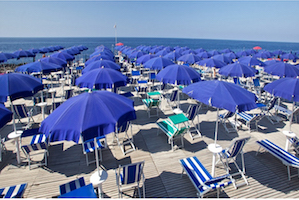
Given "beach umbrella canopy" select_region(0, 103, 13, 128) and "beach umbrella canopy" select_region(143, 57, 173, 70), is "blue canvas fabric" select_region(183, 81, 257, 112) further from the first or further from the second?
"beach umbrella canopy" select_region(143, 57, 173, 70)

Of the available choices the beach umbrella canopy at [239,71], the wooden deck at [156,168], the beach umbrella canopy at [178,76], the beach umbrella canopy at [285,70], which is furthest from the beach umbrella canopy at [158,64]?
the beach umbrella canopy at [285,70]

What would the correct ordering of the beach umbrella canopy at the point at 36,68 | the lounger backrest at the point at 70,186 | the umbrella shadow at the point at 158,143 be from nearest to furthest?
the lounger backrest at the point at 70,186, the umbrella shadow at the point at 158,143, the beach umbrella canopy at the point at 36,68

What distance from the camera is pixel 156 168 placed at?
4199 mm

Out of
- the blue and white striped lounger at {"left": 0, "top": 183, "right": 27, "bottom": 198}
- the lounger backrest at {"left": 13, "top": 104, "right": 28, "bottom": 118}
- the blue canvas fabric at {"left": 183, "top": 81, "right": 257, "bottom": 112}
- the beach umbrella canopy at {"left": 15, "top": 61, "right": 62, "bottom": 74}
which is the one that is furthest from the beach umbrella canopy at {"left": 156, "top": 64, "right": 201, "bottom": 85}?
the beach umbrella canopy at {"left": 15, "top": 61, "right": 62, "bottom": 74}

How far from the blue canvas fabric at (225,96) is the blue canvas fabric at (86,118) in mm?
1556

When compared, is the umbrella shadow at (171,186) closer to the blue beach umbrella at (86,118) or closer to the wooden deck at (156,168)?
the wooden deck at (156,168)

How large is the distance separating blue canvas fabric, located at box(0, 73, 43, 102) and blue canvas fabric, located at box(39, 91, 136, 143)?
215 centimetres

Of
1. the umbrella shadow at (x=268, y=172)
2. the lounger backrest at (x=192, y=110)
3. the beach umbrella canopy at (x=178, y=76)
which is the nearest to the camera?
the umbrella shadow at (x=268, y=172)

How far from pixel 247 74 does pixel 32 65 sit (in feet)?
30.6

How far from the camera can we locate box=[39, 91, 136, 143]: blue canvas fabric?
251 cm

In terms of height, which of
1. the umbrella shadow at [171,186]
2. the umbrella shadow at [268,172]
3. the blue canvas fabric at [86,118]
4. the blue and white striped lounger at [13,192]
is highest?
the blue canvas fabric at [86,118]

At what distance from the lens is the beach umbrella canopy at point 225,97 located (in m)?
3.23

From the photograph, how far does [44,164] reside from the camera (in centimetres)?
423

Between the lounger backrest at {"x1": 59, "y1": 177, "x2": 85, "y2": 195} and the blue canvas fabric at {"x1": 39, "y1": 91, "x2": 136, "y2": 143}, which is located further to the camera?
the lounger backrest at {"x1": 59, "y1": 177, "x2": 85, "y2": 195}
